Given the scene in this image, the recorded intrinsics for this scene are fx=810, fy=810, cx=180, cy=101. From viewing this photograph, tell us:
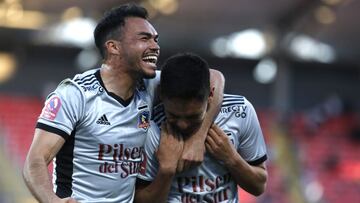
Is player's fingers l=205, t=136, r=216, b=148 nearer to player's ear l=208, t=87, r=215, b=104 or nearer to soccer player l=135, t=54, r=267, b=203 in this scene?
soccer player l=135, t=54, r=267, b=203

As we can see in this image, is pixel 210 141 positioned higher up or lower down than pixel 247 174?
higher up

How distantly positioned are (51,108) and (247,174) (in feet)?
3.53

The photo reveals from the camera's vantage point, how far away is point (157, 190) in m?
4.04

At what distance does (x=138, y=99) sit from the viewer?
4.20 m

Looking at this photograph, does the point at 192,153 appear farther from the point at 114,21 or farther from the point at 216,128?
the point at 114,21

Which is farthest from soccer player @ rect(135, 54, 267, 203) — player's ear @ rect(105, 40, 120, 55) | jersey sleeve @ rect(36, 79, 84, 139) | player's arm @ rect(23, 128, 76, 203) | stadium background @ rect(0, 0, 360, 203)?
stadium background @ rect(0, 0, 360, 203)

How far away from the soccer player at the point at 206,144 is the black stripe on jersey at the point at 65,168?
0.36 m

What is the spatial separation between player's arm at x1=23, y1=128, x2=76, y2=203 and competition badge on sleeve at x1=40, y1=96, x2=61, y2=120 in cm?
8

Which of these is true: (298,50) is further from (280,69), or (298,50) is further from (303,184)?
(303,184)

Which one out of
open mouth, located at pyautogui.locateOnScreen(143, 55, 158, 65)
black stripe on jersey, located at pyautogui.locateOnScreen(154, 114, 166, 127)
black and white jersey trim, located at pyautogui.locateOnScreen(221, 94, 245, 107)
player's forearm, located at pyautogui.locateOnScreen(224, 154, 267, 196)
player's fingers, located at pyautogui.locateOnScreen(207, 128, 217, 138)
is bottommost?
player's forearm, located at pyautogui.locateOnScreen(224, 154, 267, 196)

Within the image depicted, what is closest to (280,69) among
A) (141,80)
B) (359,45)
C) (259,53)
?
(259,53)

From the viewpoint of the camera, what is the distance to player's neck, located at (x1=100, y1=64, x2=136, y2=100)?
412 cm

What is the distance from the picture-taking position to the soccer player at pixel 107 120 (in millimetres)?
3844

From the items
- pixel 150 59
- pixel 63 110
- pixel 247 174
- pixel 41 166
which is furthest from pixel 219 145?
pixel 41 166
